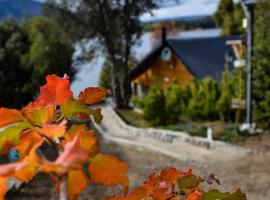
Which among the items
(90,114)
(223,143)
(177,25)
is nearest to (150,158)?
(223,143)

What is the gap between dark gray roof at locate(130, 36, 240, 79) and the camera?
14.7m

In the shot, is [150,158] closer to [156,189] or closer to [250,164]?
[250,164]

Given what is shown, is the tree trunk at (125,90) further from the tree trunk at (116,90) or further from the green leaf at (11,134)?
the green leaf at (11,134)

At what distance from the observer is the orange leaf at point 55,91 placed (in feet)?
2.10

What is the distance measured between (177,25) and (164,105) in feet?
54.8

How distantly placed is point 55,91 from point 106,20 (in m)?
14.3

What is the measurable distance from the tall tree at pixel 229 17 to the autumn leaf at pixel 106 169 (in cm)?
2239

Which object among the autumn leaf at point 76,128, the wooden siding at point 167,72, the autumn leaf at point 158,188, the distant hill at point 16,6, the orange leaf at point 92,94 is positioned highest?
the distant hill at point 16,6

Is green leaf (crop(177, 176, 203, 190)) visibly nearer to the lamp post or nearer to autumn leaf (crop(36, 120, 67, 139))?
autumn leaf (crop(36, 120, 67, 139))

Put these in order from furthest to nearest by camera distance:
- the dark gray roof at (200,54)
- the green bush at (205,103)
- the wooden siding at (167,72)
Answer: the wooden siding at (167,72) < the dark gray roof at (200,54) < the green bush at (205,103)

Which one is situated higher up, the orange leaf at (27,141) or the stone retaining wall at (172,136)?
the orange leaf at (27,141)

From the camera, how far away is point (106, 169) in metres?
0.53

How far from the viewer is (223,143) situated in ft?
27.5

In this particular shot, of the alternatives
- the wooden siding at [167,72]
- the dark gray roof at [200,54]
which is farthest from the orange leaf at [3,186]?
the wooden siding at [167,72]
